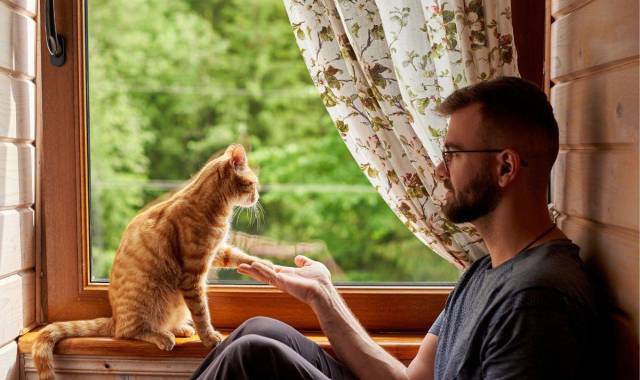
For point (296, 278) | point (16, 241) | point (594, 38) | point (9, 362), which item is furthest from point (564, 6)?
point (9, 362)

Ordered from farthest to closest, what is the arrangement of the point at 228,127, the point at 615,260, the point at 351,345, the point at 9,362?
the point at 228,127 < the point at 9,362 < the point at 351,345 < the point at 615,260

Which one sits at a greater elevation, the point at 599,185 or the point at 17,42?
the point at 17,42

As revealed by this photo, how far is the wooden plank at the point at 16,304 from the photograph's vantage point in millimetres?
1732

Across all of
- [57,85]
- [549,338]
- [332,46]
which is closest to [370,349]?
[549,338]

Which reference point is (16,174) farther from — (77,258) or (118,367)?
(118,367)

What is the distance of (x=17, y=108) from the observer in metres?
1.79

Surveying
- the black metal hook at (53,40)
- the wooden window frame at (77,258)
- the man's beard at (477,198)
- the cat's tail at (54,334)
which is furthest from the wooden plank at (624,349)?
the black metal hook at (53,40)

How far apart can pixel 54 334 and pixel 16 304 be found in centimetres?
13

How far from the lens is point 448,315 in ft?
4.85

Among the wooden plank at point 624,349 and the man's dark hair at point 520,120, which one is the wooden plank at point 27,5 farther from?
the wooden plank at point 624,349

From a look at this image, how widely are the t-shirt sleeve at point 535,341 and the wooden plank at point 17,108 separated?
1.29 metres

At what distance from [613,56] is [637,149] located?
0.20 m

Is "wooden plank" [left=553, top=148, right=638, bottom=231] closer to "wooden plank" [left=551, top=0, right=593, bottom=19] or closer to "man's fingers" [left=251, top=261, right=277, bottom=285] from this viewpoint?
"wooden plank" [left=551, top=0, right=593, bottom=19]

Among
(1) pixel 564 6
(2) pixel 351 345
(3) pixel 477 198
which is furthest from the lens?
(2) pixel 351 345
